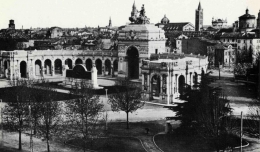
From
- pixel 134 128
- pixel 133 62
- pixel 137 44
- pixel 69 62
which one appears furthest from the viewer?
pixel 69 62

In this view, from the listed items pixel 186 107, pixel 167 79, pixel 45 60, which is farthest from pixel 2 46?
pixel 186 107

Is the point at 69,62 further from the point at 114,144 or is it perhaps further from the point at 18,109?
the point at 114,144

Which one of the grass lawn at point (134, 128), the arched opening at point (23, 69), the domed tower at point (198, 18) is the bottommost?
the grass lawn at point (134, 128)

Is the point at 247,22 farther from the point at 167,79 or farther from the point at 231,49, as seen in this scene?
the point at 167,79

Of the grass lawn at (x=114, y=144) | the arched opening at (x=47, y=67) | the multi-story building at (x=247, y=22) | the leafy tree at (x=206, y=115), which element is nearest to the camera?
the leafy tree at (x=206, y=115)

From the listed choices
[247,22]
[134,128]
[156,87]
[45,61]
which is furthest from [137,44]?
[247,22]

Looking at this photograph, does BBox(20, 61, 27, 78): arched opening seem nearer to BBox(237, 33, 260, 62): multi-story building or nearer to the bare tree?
the bare tree

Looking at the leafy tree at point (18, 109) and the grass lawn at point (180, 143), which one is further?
the leafy tree at point (18, 109)

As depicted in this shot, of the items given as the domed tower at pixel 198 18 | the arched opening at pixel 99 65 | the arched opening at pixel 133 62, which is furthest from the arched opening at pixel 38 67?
the domed tower at pixel 198 18

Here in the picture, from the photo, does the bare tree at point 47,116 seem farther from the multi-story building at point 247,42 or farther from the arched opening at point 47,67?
the multi-story building at point 247,42
